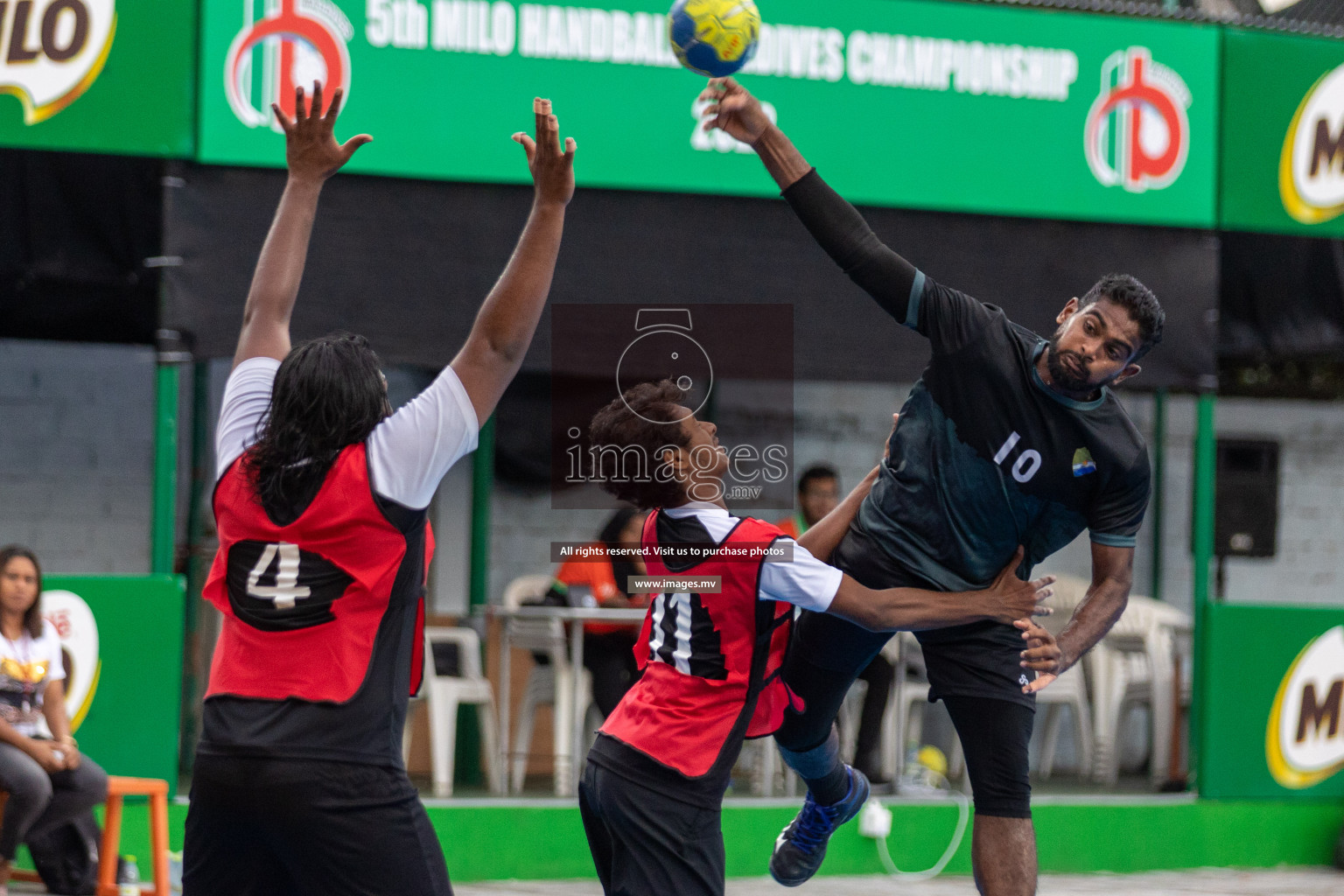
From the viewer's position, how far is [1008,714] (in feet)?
16.4

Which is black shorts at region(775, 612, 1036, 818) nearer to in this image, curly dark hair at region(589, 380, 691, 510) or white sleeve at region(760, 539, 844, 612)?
white sleeve at region(760, 539, 844, 612)

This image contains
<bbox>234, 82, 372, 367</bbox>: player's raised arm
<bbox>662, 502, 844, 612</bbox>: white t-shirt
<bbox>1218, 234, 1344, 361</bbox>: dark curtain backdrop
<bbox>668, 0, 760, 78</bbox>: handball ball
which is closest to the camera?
<bbox>234, 82, 372, 367</bbox>: player's raised arm

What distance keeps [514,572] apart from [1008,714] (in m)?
6.83

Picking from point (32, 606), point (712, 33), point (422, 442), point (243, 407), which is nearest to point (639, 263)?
point (32, 606)

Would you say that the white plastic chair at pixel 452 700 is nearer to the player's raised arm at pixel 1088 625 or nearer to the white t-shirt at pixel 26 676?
the white t-shirt at pixel 26 676

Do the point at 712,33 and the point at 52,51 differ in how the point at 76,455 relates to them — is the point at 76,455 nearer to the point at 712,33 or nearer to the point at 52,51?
the point at 52,51

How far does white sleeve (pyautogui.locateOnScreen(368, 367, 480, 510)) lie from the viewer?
10.4 feet

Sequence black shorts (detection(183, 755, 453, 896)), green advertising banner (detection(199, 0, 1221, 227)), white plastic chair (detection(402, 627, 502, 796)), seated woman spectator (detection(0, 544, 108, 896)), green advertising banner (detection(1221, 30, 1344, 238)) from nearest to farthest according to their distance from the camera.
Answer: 1. black shorts (detection(183, 755, 453, 896))
2. seated woman spectator (detection(0, 544, 108, 896))
3. green advertising banner (detection(199, 0, 1221, 227))
4. white plastic chair (detection(402, 627, 502, 796))
5. green advertising banner (detection(1221, 30, 1344, 238))

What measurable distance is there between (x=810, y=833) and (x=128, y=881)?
349cm

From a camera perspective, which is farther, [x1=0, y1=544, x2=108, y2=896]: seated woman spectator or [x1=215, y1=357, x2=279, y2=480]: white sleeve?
[x1=0, y1=544, x2=108, y2=896]: seated woman spectator

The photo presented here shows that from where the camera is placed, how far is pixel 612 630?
940 cm

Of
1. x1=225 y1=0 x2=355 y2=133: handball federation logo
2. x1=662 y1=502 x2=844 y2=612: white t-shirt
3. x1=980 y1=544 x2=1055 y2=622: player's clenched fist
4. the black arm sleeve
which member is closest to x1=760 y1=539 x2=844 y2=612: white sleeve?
x1=662 y1=502 x2=844 y2=612: white t-shirt

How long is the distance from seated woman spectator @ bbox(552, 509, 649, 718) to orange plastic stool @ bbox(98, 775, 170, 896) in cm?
262

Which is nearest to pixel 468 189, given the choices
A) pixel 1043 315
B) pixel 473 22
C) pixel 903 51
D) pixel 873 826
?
pixel 473 22
